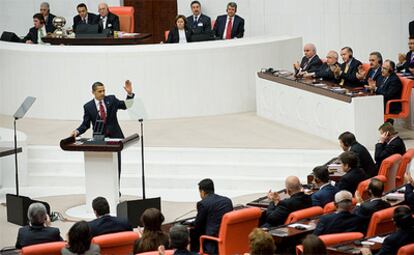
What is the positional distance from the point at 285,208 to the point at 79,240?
2.94m

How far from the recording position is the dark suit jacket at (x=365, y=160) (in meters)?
14.9

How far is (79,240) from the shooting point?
36.3ft

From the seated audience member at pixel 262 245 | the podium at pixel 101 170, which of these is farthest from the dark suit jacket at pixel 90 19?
the seated audience member at pixel 262 245

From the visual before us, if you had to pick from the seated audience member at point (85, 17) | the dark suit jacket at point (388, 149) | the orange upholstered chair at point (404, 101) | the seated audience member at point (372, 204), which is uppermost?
the seated audience member at point (85, 17)

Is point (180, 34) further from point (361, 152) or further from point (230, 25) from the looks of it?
point (361, 152)

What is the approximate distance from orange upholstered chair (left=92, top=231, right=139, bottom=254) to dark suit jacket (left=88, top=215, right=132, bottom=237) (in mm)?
604

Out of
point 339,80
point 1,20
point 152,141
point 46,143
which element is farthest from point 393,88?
point 1,20

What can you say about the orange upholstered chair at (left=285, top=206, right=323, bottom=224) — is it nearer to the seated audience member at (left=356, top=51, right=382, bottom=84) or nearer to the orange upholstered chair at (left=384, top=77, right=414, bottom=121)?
the orange upholstered chair at (left=384, top=77, right=414, bottom=121)

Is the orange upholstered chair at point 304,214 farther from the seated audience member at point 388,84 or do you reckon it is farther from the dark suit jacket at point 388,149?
the seated audience member at point 388,84

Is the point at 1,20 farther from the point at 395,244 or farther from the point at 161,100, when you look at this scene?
the point at 395,244

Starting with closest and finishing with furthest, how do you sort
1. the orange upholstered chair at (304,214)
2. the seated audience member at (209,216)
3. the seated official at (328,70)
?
1. the orange upholstered chair at (304,214)
2. the seated audience member at (209,216)
3. the seated official at (328,70)

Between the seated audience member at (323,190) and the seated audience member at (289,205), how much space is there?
428 mm

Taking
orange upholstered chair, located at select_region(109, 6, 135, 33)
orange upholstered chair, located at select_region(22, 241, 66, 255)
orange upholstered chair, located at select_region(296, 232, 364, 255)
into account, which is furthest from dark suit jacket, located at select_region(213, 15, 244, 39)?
orange upholstered chair, located at select_region(22, 241, 66, 255)

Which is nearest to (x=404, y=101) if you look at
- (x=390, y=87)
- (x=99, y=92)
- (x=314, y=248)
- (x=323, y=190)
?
(x=390, y=87)
